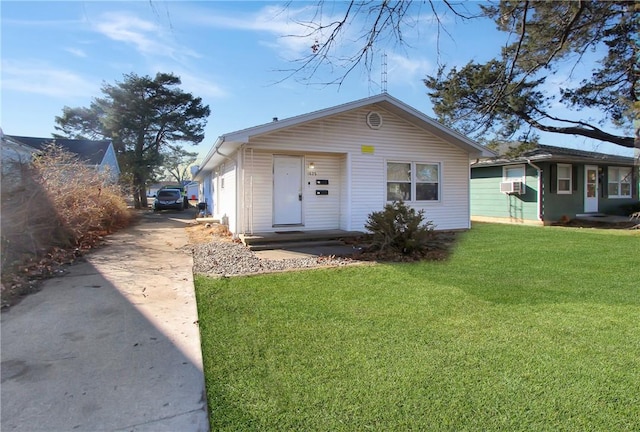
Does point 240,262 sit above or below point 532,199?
below

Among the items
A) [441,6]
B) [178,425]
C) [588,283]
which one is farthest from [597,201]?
[178,425]

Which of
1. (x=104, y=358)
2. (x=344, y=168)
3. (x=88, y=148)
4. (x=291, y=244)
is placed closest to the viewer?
(x=104, y=358)

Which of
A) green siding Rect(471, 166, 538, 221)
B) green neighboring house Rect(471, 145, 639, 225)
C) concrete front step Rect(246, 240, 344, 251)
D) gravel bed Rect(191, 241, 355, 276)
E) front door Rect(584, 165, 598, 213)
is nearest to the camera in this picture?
gravel bed Rect(191, 241, 355, 276)

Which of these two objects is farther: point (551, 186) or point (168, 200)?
point (168, 200)

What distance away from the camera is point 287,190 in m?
10.0

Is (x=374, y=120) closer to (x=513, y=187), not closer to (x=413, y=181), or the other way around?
(x=413, y=181)

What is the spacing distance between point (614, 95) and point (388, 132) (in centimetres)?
907

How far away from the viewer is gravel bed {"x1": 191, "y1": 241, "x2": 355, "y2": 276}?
6125mm

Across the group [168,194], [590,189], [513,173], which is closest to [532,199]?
[513,173]

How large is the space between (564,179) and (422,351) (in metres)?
15.7

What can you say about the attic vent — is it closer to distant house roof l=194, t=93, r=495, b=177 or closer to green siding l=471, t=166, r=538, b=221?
distant house roof l=194, t=93, r=495, b=177

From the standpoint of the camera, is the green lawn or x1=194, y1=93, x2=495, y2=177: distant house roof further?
x1=194, y1=93, x2=495, y2=177: distant house roof

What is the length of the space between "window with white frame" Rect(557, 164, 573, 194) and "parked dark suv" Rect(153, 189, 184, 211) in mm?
22692

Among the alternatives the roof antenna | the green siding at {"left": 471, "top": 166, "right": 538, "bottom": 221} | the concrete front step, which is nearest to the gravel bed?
the concrete front step
